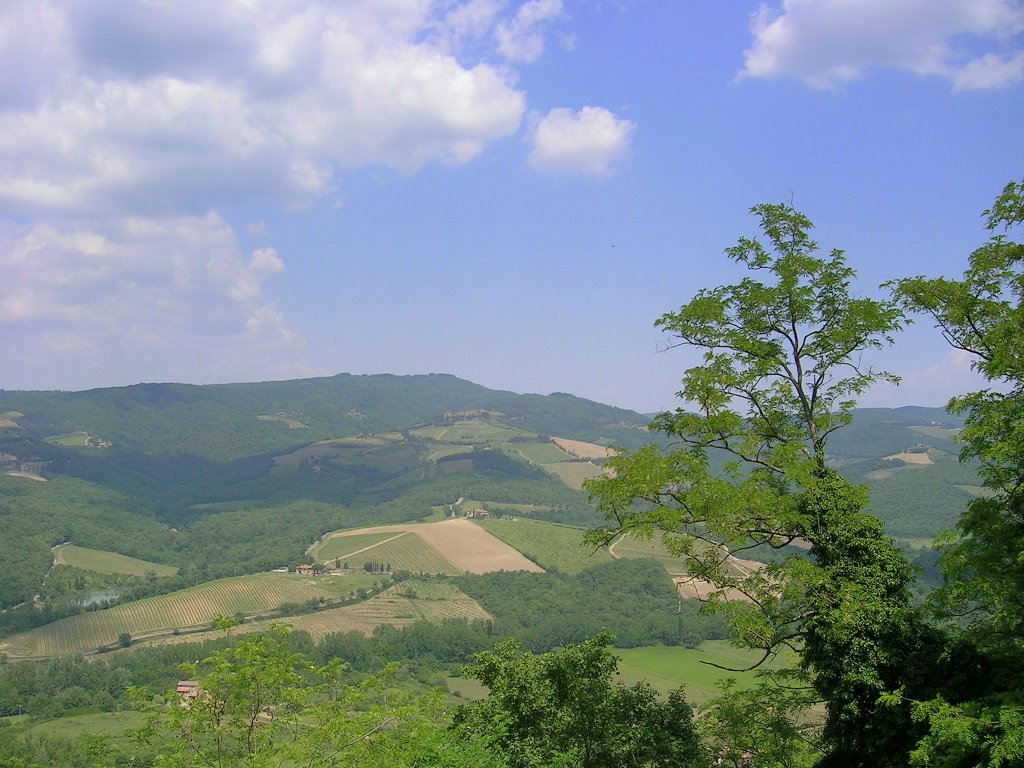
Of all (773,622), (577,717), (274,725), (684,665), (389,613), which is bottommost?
(389,613)

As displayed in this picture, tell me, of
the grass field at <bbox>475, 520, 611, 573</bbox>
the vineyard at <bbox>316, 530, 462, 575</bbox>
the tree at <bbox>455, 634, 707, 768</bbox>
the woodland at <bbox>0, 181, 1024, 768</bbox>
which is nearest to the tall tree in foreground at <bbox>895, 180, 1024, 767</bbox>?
the woodland at <bbox>0, 181, 1024, 768</bbox>

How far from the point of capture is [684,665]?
88.8 metres

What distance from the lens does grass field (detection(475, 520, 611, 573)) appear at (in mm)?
147375

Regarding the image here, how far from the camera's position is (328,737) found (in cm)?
1305

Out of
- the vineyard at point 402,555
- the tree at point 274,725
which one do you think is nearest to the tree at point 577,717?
the tree at point 274,725

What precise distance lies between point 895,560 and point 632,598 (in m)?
120

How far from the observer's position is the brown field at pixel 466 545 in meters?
141

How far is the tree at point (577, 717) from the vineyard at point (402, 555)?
123m

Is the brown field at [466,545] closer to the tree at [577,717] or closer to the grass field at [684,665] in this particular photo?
the grass field at [684,665]

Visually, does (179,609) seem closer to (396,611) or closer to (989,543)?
(396,611)

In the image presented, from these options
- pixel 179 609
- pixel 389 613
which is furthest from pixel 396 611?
pixel 179 609

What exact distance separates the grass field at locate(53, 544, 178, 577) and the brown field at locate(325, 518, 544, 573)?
38.9m

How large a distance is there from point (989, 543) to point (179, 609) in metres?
131

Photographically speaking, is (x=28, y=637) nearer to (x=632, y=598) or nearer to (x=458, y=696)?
(x=458, y=696)
